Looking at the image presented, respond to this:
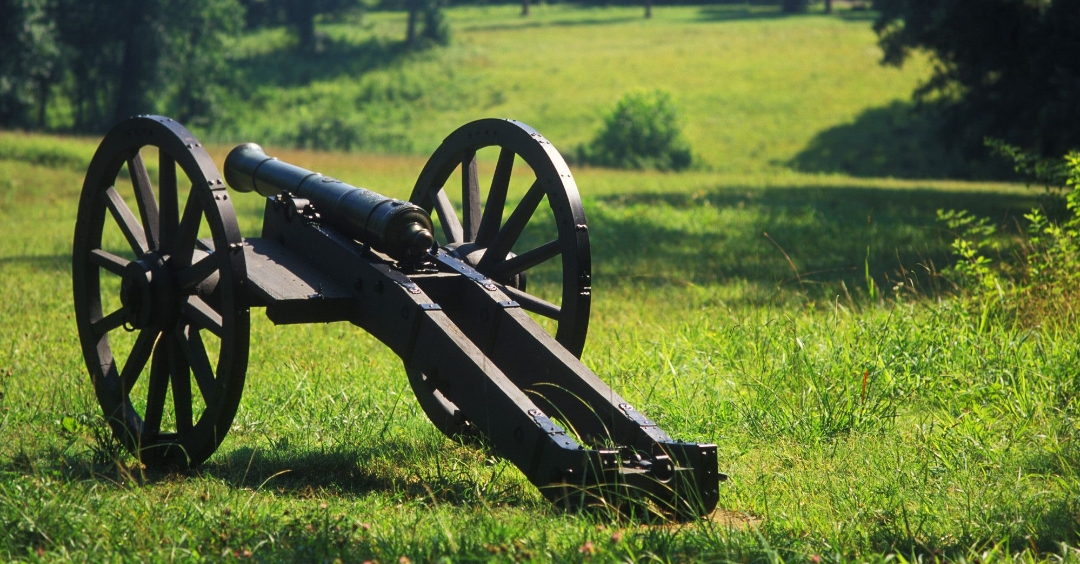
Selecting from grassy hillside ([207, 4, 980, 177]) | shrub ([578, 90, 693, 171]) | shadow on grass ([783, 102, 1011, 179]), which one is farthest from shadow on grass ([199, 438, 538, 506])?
shrub ([578, 90, 693, 171])

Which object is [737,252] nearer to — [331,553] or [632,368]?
[632,368]

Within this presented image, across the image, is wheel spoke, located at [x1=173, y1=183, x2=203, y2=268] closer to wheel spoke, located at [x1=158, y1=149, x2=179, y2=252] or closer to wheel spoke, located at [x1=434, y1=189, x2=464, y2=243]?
wheel spoke, located at [x1=158, y1=149, x2=179, y2=252]

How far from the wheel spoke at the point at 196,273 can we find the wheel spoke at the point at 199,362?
195 mm

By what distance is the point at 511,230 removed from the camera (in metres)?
4.73

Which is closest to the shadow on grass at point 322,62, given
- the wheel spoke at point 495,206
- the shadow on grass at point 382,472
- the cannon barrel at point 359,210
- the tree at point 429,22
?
the tree at point 429,22

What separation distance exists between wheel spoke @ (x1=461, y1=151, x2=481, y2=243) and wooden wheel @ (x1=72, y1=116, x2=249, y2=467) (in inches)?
45.9

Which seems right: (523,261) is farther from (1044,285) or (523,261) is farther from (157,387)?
(1044,285)

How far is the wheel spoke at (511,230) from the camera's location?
15.5ft

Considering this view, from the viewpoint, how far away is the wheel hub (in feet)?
14.4

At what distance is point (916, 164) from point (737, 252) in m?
25.0

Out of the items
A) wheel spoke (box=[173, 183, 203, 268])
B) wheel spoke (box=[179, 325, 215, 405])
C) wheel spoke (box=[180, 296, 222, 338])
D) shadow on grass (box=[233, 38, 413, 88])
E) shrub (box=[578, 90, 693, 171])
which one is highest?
wheel spoke (box=[173, 183, 203, 268])

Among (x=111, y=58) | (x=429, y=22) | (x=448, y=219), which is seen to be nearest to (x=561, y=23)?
(x=429, y=22)

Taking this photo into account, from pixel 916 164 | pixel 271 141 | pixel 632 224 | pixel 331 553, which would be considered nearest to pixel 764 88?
pixel 916 164

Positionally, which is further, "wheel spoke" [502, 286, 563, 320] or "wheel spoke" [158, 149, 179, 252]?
"wheel spoke" [502, 286, 563, 320]
